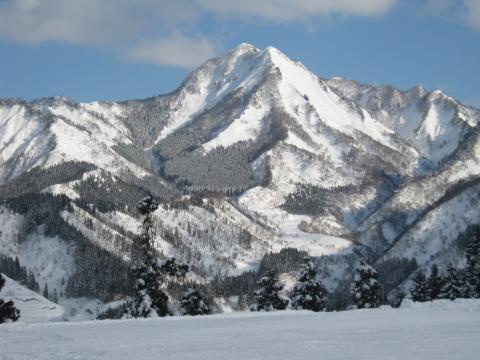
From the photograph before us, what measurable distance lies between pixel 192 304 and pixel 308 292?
13565 mm

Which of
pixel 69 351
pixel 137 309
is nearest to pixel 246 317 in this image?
pixel 137 309

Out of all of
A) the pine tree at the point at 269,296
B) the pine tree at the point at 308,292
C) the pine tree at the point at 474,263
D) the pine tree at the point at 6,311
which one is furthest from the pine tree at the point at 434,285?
the pine tree at the point at 6,311

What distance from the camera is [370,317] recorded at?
39000mm

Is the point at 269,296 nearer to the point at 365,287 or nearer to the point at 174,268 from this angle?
the point at 365,287

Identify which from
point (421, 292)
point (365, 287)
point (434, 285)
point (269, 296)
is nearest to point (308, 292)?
point (269, 296)

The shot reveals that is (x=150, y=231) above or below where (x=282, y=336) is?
above

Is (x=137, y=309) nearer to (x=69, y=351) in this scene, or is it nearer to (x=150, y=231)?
(x=150, y=231)

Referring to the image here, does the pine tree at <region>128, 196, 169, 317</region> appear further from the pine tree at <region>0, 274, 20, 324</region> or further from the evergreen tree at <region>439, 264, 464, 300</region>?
the evergreen tree at <region>439, 264, 464, 300</region>

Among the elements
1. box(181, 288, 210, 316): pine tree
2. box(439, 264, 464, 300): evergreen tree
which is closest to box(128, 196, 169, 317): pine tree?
box(181, 288, 210, 316): pine tree

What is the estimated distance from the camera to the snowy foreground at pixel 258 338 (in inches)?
915

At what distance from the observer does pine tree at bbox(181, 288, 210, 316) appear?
241ft

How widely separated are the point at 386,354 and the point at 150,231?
30237 mm

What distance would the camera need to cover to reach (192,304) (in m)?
73.7

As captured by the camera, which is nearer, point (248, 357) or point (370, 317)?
point (248, 357)
